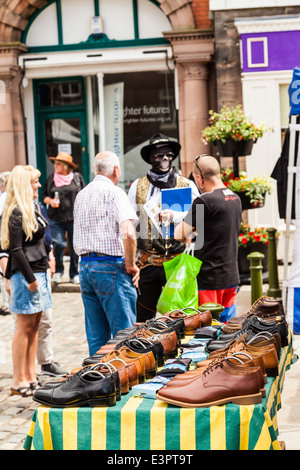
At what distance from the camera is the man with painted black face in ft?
21.1

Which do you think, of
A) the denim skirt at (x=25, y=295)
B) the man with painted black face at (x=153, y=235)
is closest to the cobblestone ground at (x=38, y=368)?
the denim skirt at (x=25, y=295)

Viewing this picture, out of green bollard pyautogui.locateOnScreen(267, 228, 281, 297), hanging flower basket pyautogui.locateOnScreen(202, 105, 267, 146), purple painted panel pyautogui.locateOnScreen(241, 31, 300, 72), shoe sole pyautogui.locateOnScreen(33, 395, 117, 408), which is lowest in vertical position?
green bollard pyautogui.locateOnScreen(267, 228, 281, 297)

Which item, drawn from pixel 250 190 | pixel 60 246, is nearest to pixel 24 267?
pixel 250 190

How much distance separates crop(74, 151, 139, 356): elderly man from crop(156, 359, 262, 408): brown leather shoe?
2696 mm

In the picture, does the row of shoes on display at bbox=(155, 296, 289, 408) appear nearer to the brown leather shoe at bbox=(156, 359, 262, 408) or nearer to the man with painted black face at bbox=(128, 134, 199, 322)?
the brown leather shoe at bbox=(156, 359, 262, 408)

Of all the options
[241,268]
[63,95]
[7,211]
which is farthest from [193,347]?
[63,95]

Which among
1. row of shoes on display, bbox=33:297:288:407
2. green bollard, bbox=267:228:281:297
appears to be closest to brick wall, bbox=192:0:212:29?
green bollard, bbox=267:228:281:297

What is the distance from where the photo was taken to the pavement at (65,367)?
5371 millimetres

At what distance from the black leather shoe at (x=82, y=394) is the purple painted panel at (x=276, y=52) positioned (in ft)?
33.9

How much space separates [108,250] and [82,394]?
9.09 ft

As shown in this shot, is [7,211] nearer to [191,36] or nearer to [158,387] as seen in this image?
[158,387]

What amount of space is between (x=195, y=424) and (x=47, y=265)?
3677mm

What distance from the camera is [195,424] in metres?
3.11
